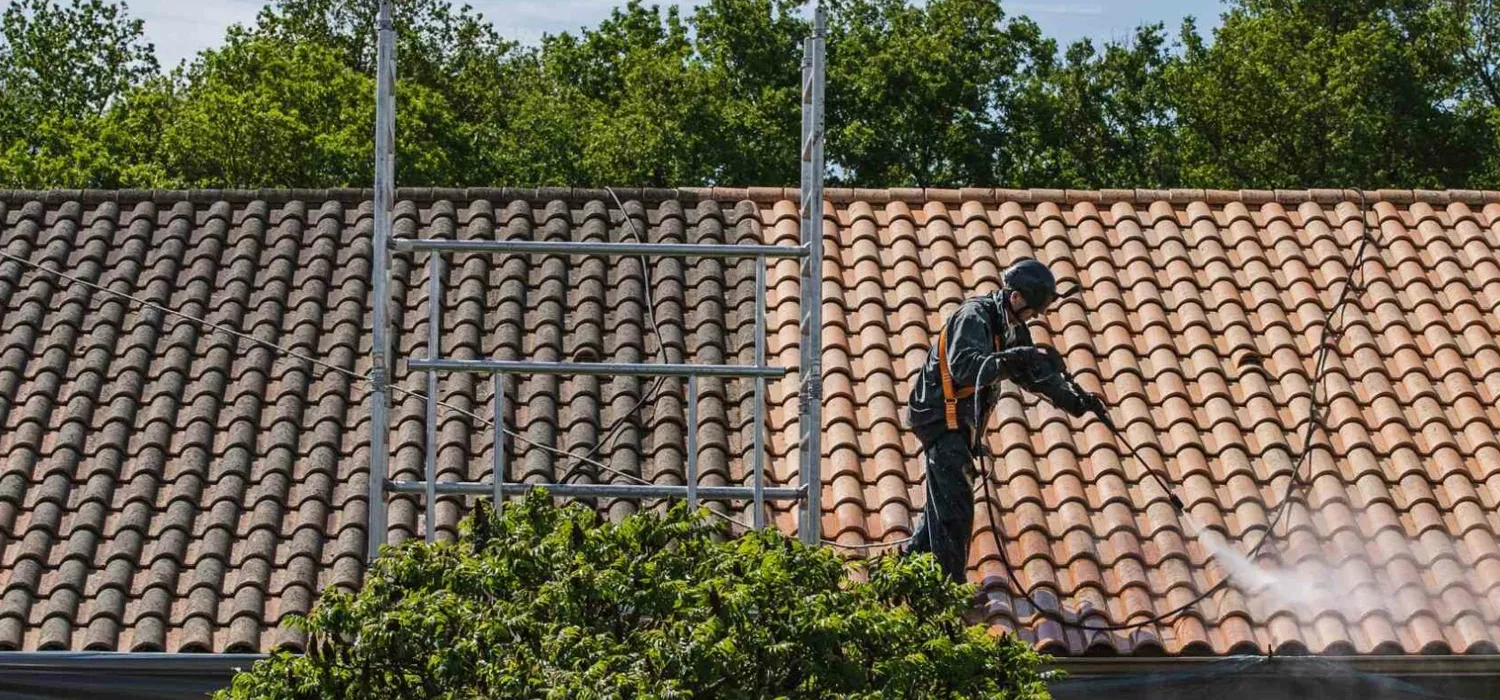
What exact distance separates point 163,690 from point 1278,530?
5.50 metres

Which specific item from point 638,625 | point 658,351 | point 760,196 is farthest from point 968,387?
point 760,196

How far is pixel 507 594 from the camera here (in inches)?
256

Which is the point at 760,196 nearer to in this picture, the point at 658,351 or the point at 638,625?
the point at 658,351

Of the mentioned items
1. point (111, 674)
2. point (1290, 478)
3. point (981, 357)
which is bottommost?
point (111, 674)

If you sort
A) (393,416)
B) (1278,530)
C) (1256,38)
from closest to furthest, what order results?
(1278,530) < (393,416) < (1256,38)

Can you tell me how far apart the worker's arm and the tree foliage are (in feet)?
66.1

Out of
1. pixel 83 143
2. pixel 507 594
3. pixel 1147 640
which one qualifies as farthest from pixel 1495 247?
pixel 83 143

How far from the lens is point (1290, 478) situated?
10508mm

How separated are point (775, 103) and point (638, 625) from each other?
25730 millimetres

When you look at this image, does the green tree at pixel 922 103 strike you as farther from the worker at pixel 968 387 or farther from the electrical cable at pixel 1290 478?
the worker at pixel 968 387

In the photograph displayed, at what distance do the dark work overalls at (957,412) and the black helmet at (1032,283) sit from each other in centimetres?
15

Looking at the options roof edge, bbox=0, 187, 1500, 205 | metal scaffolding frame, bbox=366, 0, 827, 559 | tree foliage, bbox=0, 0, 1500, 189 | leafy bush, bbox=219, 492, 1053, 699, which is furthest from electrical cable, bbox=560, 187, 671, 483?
tree foliage, bbox=0, 0, 1500, 189

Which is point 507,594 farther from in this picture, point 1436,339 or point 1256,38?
point 1256,38

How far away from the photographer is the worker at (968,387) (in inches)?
349
